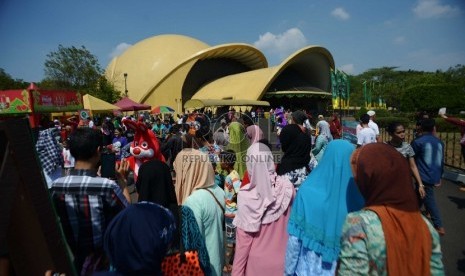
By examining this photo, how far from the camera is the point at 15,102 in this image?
12562mm

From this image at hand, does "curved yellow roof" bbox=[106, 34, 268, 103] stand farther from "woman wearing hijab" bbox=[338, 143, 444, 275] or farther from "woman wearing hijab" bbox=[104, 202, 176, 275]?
"woman wearing hijab" bbox=[338, 143, 444, 275]

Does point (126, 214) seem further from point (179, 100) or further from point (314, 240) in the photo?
point (179, 100)

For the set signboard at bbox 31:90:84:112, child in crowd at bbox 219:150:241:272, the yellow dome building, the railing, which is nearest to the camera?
child in crowd at bbox 219:150:241:272

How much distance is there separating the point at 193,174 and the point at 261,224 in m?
0.70

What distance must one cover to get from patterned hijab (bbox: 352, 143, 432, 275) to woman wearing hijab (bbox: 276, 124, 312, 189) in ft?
5.87

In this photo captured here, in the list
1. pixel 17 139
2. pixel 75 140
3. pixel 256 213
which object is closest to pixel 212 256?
→ pixel 256 213

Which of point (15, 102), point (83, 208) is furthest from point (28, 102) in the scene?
point (83, 208)

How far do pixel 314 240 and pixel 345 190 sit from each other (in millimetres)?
395

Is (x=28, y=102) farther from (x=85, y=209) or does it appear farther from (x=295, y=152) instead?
(x=85, y=209)

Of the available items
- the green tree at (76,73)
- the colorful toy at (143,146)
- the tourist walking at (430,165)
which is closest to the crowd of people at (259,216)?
the colorful toy at (143,146)

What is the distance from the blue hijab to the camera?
196 cm

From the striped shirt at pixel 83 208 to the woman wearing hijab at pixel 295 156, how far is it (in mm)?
2022

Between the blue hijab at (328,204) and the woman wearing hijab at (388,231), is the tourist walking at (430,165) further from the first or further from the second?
the woman wearing hijab at (388,231)

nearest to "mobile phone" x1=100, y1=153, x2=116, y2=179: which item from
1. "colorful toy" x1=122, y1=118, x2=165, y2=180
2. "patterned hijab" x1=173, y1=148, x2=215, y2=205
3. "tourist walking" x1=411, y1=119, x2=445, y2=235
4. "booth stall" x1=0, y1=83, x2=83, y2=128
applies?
"colorful toy" x1=122, y1=118, x2=165, y2=180
